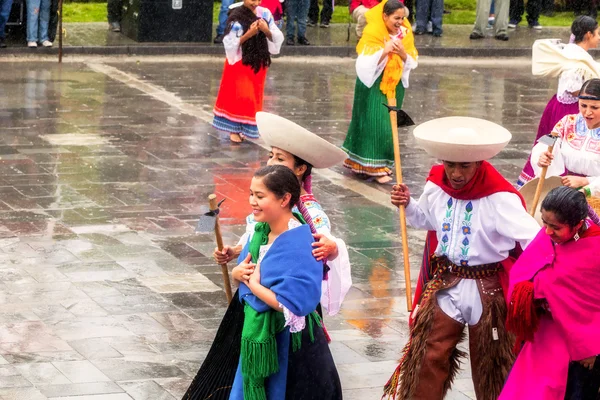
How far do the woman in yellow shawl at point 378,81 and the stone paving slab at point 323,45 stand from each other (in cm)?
767

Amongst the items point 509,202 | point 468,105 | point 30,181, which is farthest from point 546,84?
point 509,202

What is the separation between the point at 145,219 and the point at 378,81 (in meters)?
2.74

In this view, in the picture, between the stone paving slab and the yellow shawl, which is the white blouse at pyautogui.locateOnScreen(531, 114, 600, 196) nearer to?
the yellow shawl

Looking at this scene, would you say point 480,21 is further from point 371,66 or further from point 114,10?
point 371,66

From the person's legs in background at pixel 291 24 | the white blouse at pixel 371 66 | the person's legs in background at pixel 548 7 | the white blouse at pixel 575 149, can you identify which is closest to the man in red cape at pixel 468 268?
the white blouse at pixel 575 149

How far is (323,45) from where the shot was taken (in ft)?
64.3

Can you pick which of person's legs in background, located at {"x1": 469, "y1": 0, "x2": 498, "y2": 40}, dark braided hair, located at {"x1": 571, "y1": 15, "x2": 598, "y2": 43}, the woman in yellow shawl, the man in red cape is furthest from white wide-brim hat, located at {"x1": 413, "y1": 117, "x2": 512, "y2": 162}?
person's legs in background, located at {"x1": 469, "y1": 0, "x2": 498, "y2": 40}

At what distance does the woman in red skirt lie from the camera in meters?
12.4

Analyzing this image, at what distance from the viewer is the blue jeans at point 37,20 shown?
1780 centimetres

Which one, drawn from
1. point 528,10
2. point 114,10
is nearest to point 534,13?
point 528,10

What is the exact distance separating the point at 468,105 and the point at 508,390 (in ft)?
34.4

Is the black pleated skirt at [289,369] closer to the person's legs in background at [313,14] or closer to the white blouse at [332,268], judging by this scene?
the white blouse at [332,268]

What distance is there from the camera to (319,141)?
17.7ft

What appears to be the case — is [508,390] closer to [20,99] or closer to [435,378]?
[435,378]
